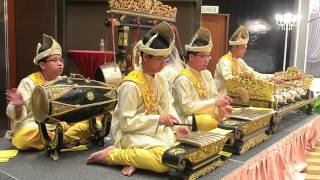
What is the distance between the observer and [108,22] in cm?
321

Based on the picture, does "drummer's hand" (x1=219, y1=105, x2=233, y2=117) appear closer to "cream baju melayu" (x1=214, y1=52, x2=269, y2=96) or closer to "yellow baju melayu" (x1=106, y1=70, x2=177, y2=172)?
"yellow baju melayu" (x1=106, y1=70, x2=177, y2=172)

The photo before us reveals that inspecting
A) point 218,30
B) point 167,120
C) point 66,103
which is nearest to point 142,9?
point 66,103

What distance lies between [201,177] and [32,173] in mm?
1006

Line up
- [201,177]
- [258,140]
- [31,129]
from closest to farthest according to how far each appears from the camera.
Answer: [201,177], [31,129], [258,140]

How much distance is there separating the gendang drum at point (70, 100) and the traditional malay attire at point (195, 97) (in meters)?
0.64

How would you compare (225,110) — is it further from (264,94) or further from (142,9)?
(142,9)

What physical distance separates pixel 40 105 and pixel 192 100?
1230mm

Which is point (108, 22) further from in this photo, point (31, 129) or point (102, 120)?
point (31, 129)

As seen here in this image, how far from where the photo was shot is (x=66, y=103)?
7.62 ft

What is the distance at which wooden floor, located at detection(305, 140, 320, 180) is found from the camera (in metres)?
3.47

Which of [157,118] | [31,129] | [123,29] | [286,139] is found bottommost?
[286,139]

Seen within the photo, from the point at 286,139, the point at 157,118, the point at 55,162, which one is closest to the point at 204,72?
the point at 286,139

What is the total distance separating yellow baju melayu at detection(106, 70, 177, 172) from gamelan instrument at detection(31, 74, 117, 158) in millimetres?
185

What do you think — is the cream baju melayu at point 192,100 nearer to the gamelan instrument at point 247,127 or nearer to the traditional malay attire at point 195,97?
the traditional malay attire at point 195,97
